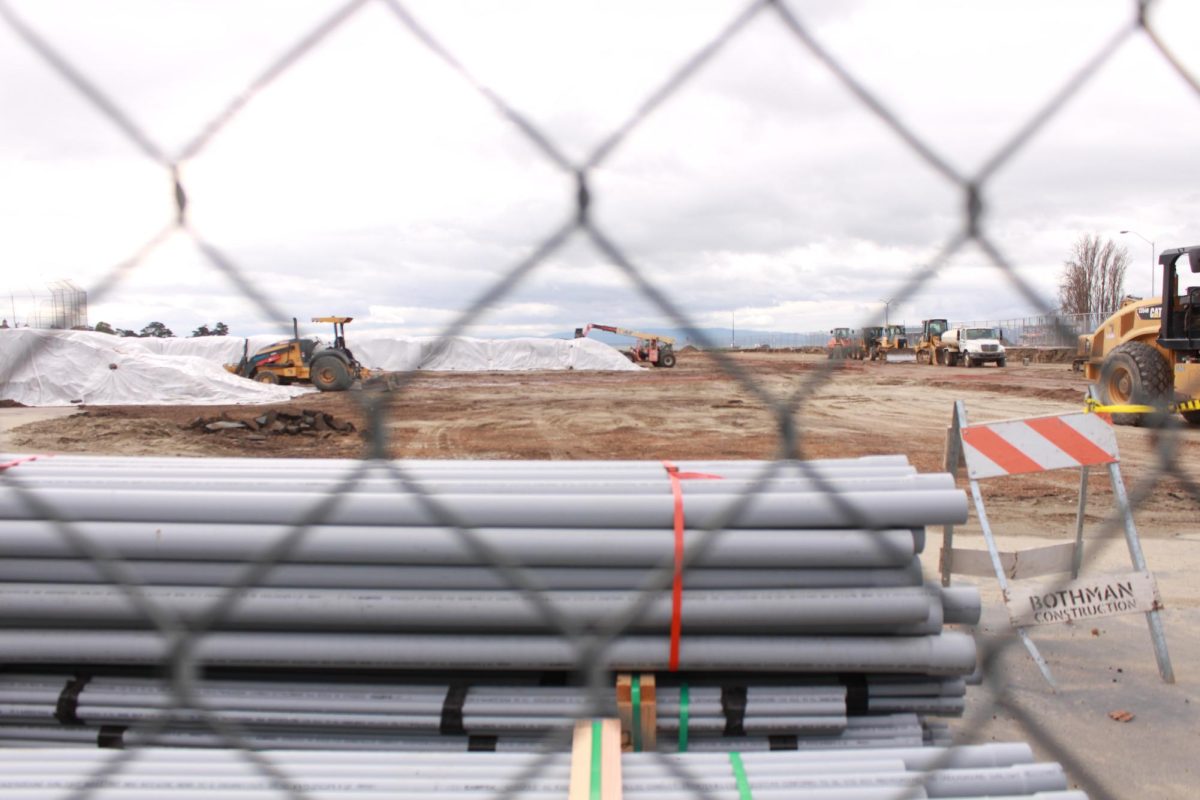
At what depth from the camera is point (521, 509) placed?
2545 millimetres

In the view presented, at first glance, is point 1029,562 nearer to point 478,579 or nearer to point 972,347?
point 478,579

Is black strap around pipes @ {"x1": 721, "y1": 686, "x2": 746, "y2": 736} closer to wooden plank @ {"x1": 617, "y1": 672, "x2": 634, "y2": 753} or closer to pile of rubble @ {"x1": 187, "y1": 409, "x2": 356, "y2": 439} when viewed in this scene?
wooden plank @ {"x1": 617, "y1": 672, "x2": 634, "y2": 753}

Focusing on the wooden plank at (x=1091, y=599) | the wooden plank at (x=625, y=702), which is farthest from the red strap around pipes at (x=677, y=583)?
the wooden plank at (x=1091, y=599)

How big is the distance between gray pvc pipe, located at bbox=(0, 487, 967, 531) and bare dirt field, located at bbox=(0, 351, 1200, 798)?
43 centimetres

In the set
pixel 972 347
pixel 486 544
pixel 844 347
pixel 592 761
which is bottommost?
pixel 592 761

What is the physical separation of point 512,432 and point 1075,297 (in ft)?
36.5

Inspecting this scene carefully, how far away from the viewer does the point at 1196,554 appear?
5.97m

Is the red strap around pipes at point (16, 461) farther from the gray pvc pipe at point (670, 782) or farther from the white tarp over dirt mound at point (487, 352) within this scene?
the white tarp over dirt mound at point (487, 352)

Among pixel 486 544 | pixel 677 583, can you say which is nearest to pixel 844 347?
pixel 677 583

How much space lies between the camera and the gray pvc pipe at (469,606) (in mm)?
2484

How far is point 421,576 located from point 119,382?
81.2ft

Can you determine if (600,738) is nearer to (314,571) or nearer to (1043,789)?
(314,571)

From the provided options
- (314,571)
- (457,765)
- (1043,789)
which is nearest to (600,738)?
(457,765)

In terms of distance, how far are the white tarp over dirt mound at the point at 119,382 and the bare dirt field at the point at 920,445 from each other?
10.1 feet
